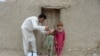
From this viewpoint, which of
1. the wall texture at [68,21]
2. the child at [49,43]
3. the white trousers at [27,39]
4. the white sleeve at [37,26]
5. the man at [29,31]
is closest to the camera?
the white sleeve at [37,26]

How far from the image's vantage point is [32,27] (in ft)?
43.1

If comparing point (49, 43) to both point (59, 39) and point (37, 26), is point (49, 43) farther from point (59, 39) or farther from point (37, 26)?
point (37, 26)

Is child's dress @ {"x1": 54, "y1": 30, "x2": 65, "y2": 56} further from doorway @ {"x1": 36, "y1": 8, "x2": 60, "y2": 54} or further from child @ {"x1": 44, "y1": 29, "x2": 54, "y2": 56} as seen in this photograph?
doorway @ {"x1": 36, "y1": 8, "x2": 60, "y2": 54}

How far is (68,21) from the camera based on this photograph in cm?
1446

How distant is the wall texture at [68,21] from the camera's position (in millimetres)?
14258

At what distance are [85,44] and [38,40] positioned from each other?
5.05 feet

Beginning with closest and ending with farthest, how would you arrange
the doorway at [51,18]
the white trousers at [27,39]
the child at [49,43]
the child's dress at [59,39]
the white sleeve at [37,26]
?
the white sleeve at [37,26], the white trousers at [27,39], the child's dress at [59,39], the child at [49,43], the doorway at [51,18]

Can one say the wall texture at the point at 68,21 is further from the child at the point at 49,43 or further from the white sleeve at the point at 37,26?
the white sleeve at the point at 37,26

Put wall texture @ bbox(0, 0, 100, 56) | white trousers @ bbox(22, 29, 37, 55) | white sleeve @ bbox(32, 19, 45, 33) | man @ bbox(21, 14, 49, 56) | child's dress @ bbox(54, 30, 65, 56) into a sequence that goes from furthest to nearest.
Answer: wall texture @ bbox(0, 0, 100, 56) < child's dress @ bbox(54, 30, 65, 56) < white trousers @ bbox(22, 29, 37, 55) < man @ bbox(21, 14, 49, 56) < white sleeve @ bbox(32, 19, 45, 33)

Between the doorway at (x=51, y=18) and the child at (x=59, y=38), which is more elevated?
the doorway at (x=51, y=18)

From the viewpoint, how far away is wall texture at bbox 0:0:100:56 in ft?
46.8

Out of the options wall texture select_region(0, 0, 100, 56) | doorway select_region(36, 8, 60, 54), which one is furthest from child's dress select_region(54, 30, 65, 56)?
doorway select_region(36, 8, 60, 54)

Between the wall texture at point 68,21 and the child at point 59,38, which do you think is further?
the wall texture at point 68,21

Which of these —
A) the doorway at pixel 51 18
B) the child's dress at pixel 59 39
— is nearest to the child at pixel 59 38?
the child's dress at pixel 59 39
